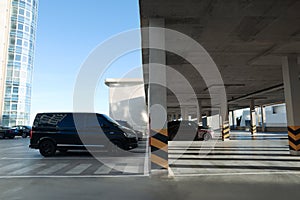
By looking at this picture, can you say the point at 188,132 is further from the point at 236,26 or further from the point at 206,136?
the point at 236,26

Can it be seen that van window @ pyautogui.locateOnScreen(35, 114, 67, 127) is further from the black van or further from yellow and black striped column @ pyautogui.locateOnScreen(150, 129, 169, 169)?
yellow and black striped column @ pyautogui.locateOnScreen(150, 129, 169, 169)

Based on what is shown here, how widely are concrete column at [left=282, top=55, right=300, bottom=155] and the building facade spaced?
38.0 meters

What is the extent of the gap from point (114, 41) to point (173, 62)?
328 centimetres

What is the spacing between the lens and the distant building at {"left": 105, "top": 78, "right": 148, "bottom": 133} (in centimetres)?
3181

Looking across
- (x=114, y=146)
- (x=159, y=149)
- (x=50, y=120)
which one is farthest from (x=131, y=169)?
(x=50, y=120)

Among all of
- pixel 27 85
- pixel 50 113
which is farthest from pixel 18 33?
pixel 50 113

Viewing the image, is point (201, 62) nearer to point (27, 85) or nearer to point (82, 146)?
point (82, 146)

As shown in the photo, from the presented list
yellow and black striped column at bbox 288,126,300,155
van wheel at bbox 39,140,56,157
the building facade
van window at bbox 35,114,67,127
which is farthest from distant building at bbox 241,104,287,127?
van wheel at bbox 39,140,56,157

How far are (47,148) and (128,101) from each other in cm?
2326

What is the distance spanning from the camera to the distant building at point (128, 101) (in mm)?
31812

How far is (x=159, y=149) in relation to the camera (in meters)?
6.48

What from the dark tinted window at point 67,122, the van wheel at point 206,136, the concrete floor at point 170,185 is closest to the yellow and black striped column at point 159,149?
the concrete floor at point 170,185

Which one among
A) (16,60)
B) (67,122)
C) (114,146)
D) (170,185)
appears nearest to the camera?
(170,185)

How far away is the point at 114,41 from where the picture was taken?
955 centimetres
